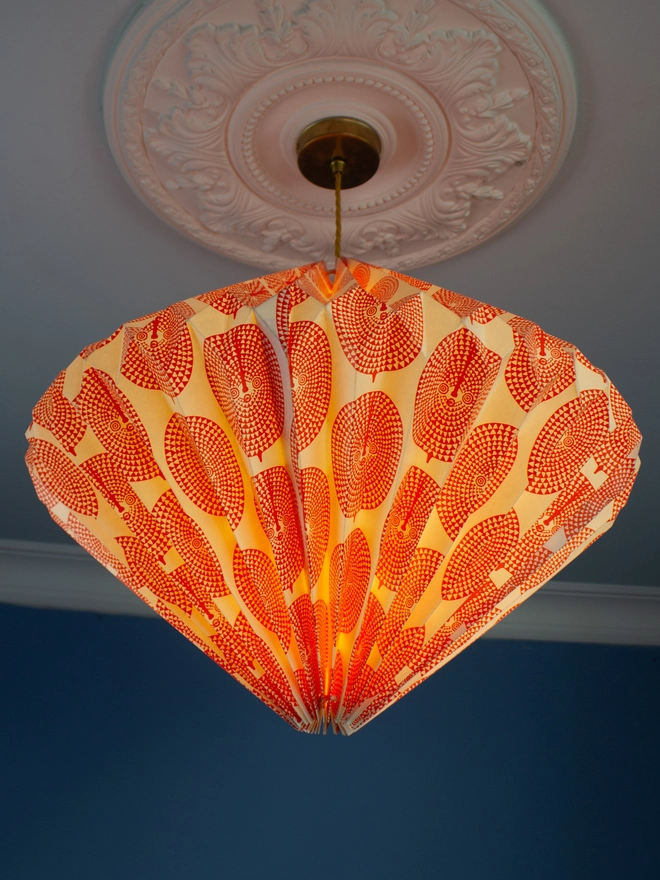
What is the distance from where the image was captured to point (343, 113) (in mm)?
1173

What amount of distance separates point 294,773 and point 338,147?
1.82m

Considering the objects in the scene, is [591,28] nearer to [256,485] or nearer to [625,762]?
[256,485]

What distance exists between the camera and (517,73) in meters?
1.10

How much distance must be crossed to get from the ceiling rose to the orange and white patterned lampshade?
410 millimetres

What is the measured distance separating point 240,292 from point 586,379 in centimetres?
35

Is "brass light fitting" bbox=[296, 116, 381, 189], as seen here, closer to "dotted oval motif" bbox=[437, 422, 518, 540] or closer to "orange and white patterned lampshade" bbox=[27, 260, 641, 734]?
"orange and white patterned lampshade" bbox=[27, 260, 641, 734]

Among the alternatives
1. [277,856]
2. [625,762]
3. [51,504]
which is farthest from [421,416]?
[625,762]

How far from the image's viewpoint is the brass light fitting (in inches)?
46.6

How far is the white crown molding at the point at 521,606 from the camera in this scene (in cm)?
258

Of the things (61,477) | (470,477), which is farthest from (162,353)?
(470,477)

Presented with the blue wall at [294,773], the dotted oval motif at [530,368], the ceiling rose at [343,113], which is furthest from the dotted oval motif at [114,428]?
the blue wall at [294,773]

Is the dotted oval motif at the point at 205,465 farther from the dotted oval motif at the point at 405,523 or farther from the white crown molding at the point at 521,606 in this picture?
the white crown molding at the point at 521,606

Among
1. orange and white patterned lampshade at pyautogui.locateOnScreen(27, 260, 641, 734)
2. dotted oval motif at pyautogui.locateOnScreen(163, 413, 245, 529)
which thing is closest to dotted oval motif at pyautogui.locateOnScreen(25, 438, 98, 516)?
orange and white patterned lampshade at pyautogui.locateOnScreen(27, 260, 641, 734)

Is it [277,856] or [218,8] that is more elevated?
[218,8]
